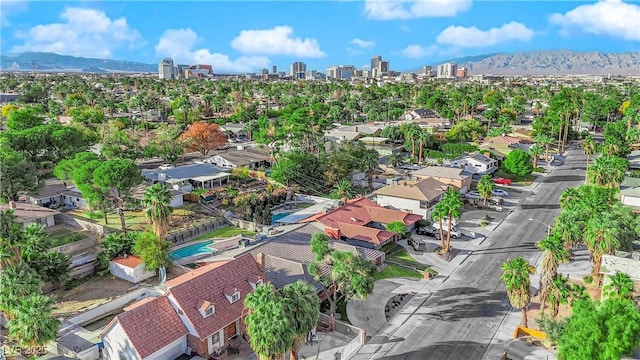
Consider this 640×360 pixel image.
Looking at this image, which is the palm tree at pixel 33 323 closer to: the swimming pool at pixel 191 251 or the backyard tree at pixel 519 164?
the swimming pool at pixel 191 251

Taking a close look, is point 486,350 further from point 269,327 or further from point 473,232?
point 473,232

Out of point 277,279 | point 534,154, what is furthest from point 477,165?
point 277,279

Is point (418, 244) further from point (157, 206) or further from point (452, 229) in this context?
point (157, 206)

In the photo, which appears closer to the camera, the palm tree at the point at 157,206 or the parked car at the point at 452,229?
the palm tree at the point at 157,206

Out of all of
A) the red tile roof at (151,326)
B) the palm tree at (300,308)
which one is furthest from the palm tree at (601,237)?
the red tile roof at (151,326)

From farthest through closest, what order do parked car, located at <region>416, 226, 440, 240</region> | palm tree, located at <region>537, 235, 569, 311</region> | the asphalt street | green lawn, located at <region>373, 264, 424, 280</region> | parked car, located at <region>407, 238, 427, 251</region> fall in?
1. parked car, located at <region>416, 226, 440, 240</region>
2. parked car, located at <region>407, 238, 427, 251</region>
3. green lawn, located at <region>373, 264, 424, 280</region>
4. palm tree, located at <region>537, 235, 569, 311</region>
5. the asphalt street

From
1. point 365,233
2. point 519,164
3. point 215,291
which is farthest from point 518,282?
point 519,164

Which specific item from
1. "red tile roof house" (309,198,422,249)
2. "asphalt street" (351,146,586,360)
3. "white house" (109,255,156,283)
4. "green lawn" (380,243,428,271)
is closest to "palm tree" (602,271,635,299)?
"asphalt street" (351,146,586,360)

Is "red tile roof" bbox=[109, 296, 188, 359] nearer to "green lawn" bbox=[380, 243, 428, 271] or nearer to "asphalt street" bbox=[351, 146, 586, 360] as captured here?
"asphalt street" bbox=[351, 146, 586, 360]
